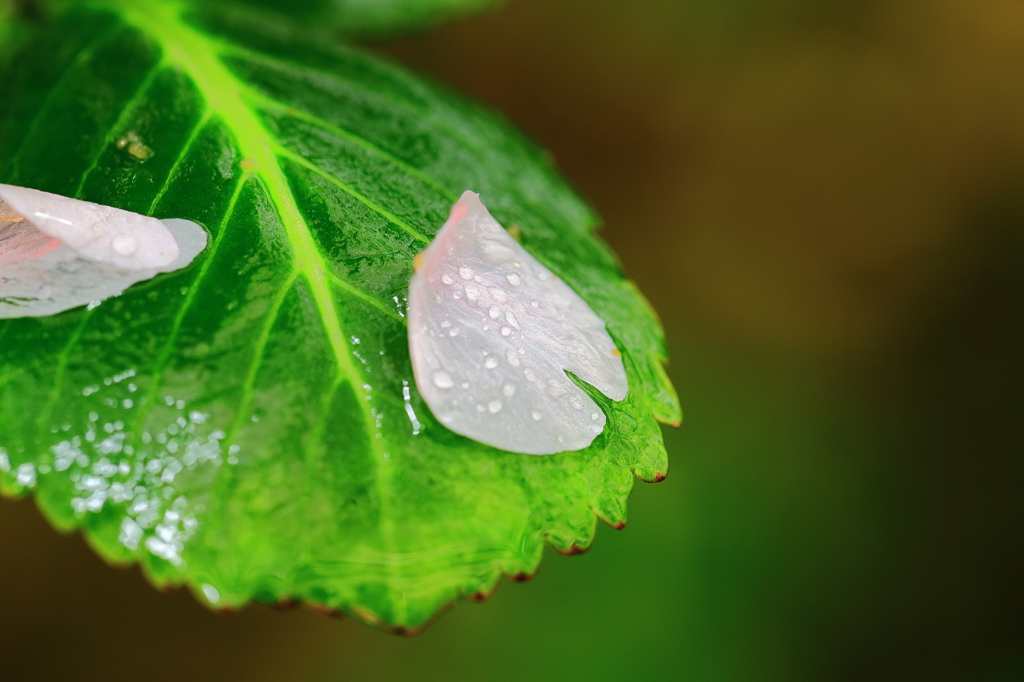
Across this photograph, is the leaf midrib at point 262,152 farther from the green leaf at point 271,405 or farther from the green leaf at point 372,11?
the green leaf at point 372,11

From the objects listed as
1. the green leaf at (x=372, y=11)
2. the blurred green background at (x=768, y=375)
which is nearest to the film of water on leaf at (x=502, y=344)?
the green leaf at (x=372, y=11)

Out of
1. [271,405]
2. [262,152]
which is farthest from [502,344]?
[262,152]

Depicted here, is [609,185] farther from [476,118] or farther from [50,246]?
[50,246]

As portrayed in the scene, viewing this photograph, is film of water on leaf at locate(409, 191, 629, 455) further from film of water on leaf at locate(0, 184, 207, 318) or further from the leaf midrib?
film of water on leaf at locate(0, 184, 207, 318)

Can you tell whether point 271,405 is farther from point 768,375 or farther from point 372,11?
point 768,375

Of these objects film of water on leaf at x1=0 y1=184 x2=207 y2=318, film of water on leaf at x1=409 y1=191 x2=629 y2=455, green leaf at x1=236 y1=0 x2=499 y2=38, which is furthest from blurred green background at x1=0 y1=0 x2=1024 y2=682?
film of water on leaf at x1=0 y1=184 x2=207 y2=318
